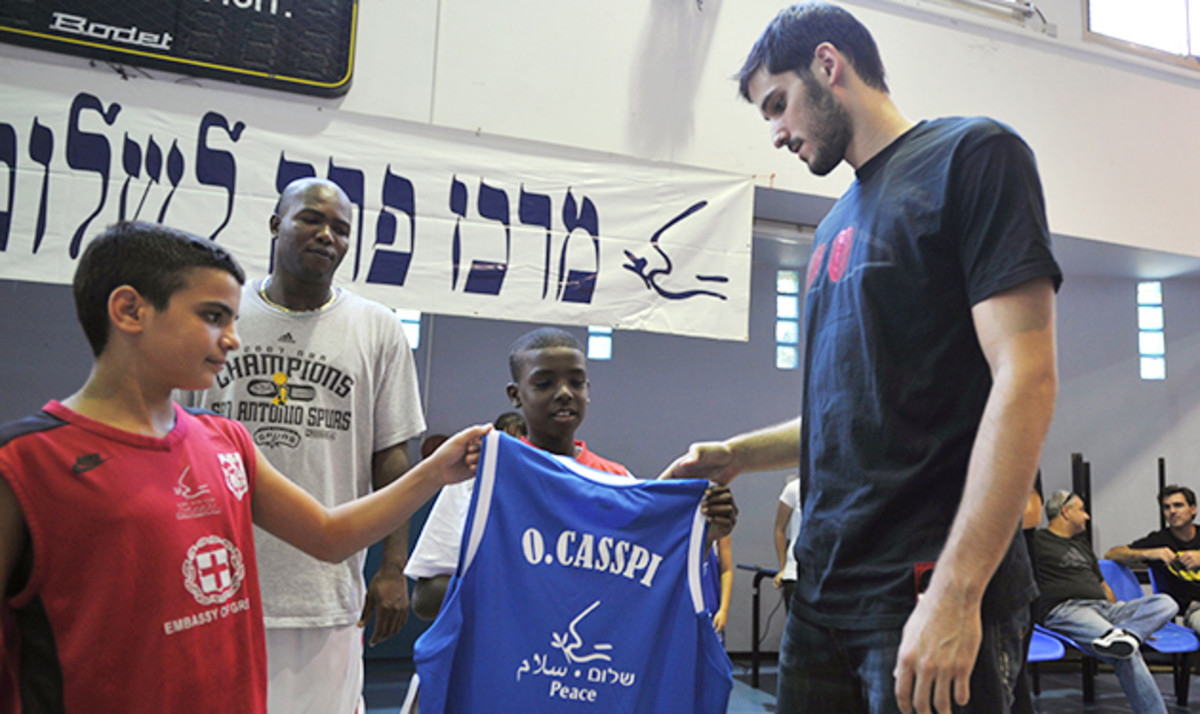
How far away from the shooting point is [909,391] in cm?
134

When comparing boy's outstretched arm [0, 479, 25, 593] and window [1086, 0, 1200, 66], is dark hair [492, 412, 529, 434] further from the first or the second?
window [1086, 0, 1200, 66]

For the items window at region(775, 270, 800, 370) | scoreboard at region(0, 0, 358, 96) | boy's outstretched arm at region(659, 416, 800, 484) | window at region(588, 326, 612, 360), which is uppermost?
scoreboard at region(0, 0, 358, 96)

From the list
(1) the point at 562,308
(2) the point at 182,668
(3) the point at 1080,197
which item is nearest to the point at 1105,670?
(3) the point at 1080,197

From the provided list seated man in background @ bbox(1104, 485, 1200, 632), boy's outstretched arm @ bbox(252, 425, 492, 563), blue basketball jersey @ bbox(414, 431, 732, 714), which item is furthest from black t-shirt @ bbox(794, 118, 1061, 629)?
seated man in background @ bbox(1104, 485, 1200, 632)

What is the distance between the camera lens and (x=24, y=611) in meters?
1.29

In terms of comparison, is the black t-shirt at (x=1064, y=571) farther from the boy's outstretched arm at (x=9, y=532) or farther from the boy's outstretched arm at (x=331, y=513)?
the boy's outstretched arm at (x=9, y=532)

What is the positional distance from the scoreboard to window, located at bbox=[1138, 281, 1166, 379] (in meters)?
7.14

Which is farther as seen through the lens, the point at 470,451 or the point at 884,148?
the point at 470,451

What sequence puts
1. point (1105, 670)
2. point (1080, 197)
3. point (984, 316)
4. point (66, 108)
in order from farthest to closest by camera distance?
point (1105, 670), point (1080, 197), point (66, 108), point (984, 316)

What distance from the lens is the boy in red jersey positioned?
50.5 inches

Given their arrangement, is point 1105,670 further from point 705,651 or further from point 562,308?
point 705,651

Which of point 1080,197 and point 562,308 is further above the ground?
point 1080,197

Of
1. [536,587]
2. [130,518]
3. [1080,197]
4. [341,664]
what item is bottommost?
[341,664]

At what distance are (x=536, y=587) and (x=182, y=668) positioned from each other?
779 millimetres
